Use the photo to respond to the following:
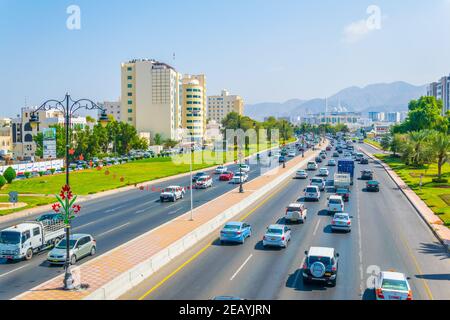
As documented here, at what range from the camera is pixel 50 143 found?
100188 mm

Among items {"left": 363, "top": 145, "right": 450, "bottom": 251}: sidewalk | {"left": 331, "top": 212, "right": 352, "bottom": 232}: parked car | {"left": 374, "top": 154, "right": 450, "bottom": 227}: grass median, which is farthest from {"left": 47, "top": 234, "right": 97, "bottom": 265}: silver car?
{"left": 374, "top": 154, "right": 450, "bottom": 227}: grass median

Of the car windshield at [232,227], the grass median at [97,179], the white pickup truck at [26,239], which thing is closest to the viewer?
the white pickup truck at [26,239]

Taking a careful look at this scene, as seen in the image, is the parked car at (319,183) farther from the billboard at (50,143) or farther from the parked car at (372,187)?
the billboard at (50,143)

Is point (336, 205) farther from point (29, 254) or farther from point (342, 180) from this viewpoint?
point (29, 254)

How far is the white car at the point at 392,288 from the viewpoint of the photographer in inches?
757

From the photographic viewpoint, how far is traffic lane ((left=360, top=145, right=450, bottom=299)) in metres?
22.9

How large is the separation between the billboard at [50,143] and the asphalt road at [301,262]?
69.1 metres

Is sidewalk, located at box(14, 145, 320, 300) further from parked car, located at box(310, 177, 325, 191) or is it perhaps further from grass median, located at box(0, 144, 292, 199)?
grass median, located at box(0, 144, 292, 199)

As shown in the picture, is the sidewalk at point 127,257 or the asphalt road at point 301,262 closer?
the sidewalk at point 127,257

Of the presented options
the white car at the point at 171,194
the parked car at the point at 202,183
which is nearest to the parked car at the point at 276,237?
the white car at the point at 171,194

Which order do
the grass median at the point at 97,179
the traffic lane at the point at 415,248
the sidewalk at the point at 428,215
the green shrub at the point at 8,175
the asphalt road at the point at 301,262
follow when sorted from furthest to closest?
1. the green shrub at the point at 8,175
2. the grass median at the point at 97,179
3. the sidewalk at the point at 428,215
4. the traffic lane at the point at 415,248
5. the asphalt road at the point at 301,262

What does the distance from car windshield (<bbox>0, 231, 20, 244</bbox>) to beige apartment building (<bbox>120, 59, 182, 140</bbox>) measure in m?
139

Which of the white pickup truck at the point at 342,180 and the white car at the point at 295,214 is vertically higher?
the white pickup truck at the point at 342,180
